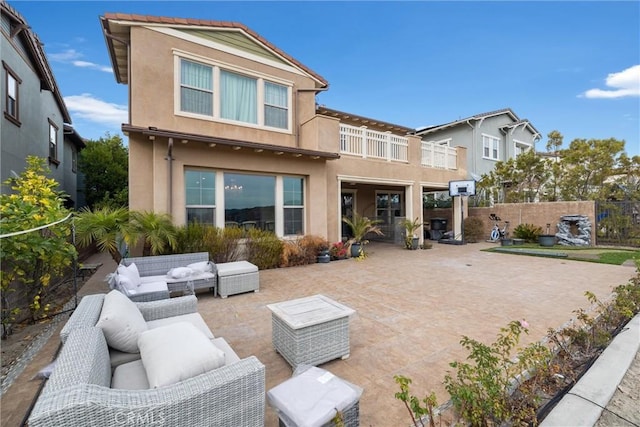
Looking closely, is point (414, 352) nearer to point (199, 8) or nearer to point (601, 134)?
point (199, 8)

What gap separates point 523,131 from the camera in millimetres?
22578

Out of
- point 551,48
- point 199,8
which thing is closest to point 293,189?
point 199,8

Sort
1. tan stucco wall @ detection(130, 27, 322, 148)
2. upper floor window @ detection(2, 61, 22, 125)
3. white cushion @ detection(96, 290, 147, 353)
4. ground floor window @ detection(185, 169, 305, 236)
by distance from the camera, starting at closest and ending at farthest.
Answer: white cushion @ detection(96, 290, 147, 353) → tan stucco wall @ detection(130, 27, 322, 148) → ground floor window @ detection(185, 169, 305, 236) → upper floor window @ detection(2, 61, 22, 125)

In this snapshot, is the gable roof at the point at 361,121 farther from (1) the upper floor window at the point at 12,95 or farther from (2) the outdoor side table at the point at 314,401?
(2) the outdoor side table at the point at 314,401

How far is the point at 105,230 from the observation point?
6.14 m

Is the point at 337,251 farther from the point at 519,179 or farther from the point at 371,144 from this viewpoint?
the point at 519,179

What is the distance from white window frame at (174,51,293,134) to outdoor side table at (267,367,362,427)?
833cm

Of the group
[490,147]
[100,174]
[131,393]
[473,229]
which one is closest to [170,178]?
[131,393]

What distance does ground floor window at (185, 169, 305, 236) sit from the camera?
317 inches

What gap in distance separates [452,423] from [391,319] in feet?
7.24

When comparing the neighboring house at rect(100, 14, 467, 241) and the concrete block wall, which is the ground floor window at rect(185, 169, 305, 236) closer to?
the neighboring house at rect(100, 14, 467, 241)

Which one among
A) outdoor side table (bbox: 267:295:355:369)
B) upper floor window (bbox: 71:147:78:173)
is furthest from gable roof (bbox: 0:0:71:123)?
outdoor side table (bbox: 267:295:355:369)

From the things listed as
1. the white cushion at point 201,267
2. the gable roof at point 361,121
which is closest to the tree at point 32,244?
the white cushion at point 201,267

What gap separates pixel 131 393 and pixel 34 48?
14.2 m
